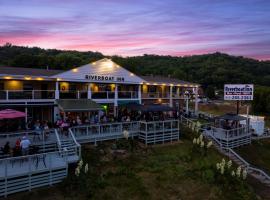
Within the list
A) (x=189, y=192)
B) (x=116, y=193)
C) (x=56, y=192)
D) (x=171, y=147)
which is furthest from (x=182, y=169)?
(x=56, y=192)

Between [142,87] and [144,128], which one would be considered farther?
[142,87]

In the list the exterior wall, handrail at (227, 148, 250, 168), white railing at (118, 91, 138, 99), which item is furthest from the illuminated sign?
handrail at (227, 148, 250, 168)

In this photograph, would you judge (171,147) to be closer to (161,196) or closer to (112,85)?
(161,196)

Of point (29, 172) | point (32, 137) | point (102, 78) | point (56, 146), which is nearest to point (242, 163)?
point (56, 146)

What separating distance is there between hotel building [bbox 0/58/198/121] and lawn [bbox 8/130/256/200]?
265 inches

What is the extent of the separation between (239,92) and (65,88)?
766 inches

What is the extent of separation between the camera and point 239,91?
34.8 metres

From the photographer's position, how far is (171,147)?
24.5 meters

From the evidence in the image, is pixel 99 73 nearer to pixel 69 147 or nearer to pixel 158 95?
pixel 158 95

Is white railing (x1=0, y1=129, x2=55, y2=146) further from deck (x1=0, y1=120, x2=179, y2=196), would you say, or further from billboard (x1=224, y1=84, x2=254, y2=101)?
billboard (x1=224, y1=84, x2=254, y2=101)

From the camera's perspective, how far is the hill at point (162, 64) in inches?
2753

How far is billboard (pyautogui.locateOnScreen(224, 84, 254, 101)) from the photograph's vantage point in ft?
112

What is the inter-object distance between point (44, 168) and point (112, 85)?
62.6ft

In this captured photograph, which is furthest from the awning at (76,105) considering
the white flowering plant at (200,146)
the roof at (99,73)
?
the white flowering plant at (200,146)
